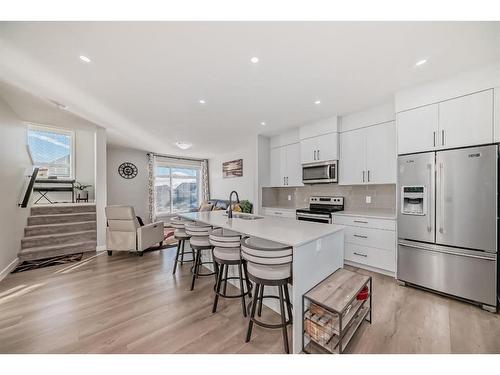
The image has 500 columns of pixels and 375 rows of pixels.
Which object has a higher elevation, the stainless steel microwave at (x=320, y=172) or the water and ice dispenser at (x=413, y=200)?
the stainless steel microwave at (x=320, y=172)

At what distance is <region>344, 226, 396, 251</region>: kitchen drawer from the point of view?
277cm

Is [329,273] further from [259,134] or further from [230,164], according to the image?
[230,164]

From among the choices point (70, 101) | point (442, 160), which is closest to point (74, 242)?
point (70, 101)

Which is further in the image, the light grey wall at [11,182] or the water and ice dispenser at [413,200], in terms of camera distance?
the light grey wall at [11,182]

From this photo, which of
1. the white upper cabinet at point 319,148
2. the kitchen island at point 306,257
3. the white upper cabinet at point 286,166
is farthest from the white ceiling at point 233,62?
the kitchen island at point 306,257

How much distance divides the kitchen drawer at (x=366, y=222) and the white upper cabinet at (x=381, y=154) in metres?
0.65

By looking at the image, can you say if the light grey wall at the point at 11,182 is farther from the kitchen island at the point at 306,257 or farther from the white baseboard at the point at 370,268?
the white baseboard at the point at 370,268

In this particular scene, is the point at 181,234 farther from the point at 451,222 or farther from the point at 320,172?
the point at 451,222

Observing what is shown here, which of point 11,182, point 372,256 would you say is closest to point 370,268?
point 372,256

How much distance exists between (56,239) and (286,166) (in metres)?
4.97

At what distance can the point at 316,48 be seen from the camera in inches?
70.2

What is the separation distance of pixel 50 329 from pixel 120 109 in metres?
2.96

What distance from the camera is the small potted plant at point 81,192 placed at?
5.04m
